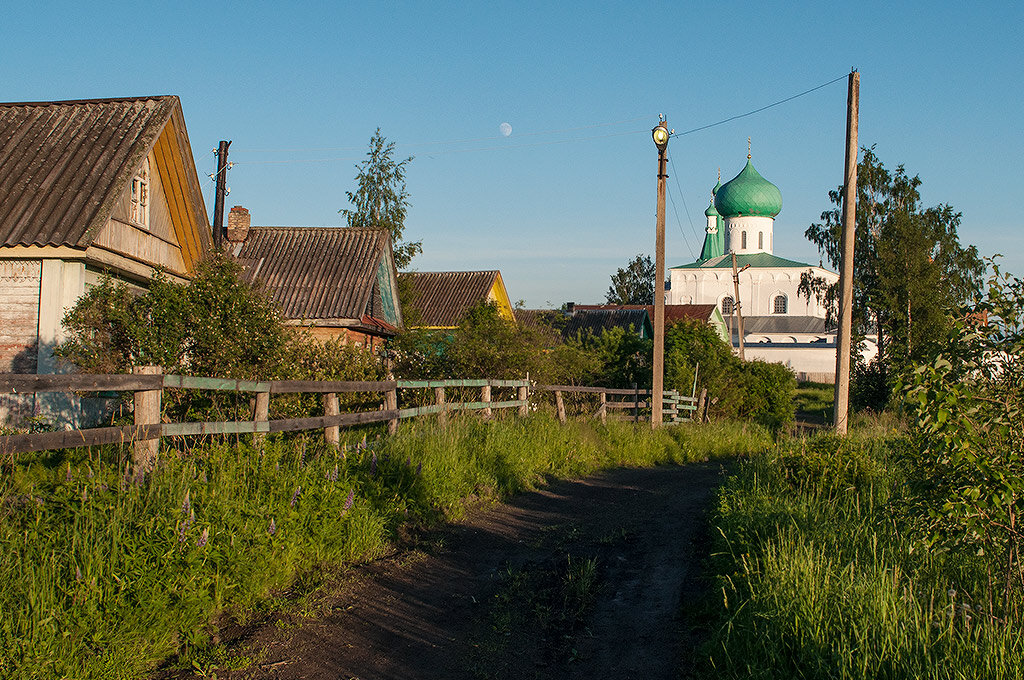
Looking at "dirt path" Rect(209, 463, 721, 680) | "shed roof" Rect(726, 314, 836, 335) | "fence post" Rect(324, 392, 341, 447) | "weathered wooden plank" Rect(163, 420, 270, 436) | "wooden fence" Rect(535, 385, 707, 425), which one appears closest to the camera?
"dirt path" Rect(209, 463, 721, 680)

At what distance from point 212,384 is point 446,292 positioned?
34.0 m

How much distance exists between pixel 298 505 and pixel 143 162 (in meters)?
8.67

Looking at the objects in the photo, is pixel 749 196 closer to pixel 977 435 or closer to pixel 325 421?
pixel 325 421

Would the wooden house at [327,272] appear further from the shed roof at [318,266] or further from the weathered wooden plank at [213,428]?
the weathered wooden plank at [213,428]

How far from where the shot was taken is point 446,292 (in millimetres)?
41062

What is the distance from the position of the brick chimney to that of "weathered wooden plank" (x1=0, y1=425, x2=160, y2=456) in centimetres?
2186

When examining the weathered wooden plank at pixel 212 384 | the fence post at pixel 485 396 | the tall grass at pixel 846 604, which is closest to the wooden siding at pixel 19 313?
the weathered wooden plank at pixel 212 384

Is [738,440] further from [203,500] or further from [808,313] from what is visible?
[808,313]

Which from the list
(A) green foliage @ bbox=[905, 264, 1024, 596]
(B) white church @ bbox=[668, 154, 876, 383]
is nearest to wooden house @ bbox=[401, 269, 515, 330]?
(A) green foliage @ bbox=[905, 264, 1024, 596]

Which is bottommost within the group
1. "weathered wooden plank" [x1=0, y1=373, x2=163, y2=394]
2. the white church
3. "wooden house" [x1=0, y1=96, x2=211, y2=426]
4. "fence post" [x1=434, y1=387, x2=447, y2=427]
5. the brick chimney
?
"fence post" [x1=434, y1=387, x2=447, y2=427]

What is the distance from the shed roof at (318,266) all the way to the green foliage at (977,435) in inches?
756

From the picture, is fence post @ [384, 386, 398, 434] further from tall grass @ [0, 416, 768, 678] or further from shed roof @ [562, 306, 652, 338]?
shed roof @ [562, 306, 652, 338]

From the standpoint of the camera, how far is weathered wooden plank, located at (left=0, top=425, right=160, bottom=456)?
502 centimetres

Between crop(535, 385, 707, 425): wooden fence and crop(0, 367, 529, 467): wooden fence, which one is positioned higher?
crop(0, 367, 529, 467): wooden fence
